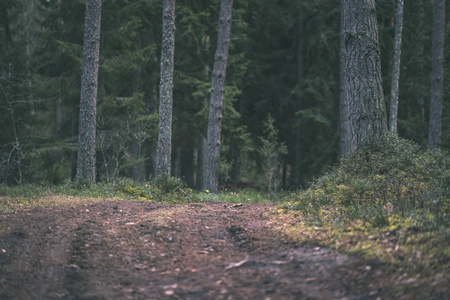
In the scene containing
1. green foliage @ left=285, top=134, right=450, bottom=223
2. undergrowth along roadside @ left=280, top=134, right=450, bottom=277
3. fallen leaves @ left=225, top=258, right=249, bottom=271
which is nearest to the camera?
undergrowth along roadside @ left=280, top=134, right=450, bottom=277

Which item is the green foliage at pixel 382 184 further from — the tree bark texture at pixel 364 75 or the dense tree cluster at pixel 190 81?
the dense tree cluster at pixel 190 81

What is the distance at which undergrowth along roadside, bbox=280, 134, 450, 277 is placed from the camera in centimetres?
538

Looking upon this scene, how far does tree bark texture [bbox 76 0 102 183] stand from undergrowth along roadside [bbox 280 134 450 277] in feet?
28.3

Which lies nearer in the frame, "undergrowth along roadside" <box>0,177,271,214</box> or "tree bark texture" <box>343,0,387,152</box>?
"undergrowth along roadside" <box>0,177,271,214</box>

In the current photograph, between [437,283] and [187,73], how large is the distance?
2005 cm

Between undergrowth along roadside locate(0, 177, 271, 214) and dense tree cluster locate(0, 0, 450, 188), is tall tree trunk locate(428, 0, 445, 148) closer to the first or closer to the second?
dense tree cluster locate(0, 0, 450, 188)

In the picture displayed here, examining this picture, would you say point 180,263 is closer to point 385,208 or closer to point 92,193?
point 385,208

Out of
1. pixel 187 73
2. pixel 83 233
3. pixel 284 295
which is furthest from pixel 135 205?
pixel 187 73

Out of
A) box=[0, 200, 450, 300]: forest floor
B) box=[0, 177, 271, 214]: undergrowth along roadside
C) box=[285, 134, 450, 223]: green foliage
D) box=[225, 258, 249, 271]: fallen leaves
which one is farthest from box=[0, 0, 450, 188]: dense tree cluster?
box=[225, 258, 249, 271]: fallen leaves

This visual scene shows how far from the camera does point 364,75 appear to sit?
10.9 meters

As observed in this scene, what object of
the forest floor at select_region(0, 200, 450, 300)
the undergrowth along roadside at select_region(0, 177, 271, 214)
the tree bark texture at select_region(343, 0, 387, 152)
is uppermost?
the tree bark texture at select_region(343, 0, 387, 152)

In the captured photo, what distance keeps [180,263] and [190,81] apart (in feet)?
56.6

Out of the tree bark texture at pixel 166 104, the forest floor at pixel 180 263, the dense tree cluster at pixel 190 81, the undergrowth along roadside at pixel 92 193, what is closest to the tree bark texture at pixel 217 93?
the dense tree cluster at pixel 190 81

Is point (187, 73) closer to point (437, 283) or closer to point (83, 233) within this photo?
point (83, 233)
